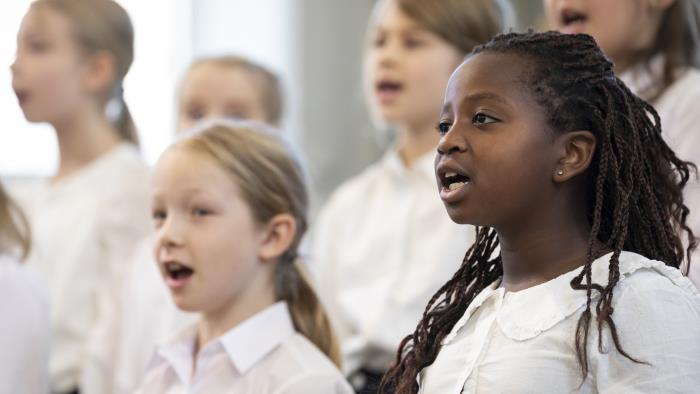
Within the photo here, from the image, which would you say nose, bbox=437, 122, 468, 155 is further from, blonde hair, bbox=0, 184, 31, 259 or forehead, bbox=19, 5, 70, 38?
forehead, bbox=19, 5, 70, 38

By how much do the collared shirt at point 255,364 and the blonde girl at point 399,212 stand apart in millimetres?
503

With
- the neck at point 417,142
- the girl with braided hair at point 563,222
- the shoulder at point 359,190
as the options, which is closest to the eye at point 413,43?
the neck at point 417,142

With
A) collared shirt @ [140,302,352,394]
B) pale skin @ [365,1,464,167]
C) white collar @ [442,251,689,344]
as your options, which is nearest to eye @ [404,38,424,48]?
pale skin @ [365,1,464,167]

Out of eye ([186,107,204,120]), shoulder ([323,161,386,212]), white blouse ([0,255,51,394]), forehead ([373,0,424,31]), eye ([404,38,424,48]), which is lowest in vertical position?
white blouse ([0,255,51,394])

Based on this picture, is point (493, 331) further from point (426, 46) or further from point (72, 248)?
point (72, 248)

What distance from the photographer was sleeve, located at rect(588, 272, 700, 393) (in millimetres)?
1097

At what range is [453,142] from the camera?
1187 mm

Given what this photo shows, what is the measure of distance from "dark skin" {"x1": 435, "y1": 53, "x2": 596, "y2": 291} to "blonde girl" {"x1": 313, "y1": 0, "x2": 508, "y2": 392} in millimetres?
956

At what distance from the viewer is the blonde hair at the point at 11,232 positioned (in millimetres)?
2072

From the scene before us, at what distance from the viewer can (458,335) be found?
4.18ft

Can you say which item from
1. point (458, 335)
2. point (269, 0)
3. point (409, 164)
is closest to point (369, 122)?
point (269, 0)

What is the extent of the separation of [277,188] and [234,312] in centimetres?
20

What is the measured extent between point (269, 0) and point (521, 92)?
8.49ft

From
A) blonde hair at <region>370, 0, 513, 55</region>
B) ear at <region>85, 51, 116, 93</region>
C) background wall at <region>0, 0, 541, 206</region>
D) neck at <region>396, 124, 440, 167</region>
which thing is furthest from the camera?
background wall at <region>0, 0, 541, 206</region>
